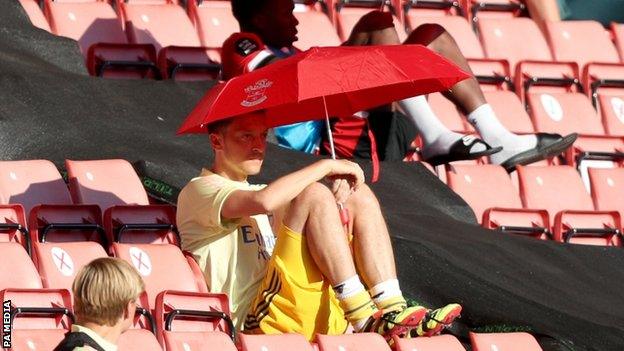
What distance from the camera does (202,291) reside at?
569cm

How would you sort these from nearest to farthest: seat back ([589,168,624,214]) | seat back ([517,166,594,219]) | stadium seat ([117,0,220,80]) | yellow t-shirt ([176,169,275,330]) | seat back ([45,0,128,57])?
yellow t-shirt ([176,169,275,330]) < stadium seat ([117,0,220,80]) < seat back ([45,0,128,57]) < seat back ([517,166,594,219]) < seat back ([589,168,624,214])

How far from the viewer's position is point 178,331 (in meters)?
5.32

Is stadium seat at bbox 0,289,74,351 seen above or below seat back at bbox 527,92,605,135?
above

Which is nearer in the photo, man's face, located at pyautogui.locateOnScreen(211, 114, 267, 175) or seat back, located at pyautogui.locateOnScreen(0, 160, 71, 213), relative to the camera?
man's face, located at pyautogui.locateOnScreen(211, 114, 267, 175)

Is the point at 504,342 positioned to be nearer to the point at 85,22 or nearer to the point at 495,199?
the point at 495,199

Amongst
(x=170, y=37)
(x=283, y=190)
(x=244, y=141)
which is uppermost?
(x=170, y=37)

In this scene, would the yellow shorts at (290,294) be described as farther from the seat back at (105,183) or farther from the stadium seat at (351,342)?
the seat back at (105,183)

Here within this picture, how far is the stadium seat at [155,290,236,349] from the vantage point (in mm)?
5328

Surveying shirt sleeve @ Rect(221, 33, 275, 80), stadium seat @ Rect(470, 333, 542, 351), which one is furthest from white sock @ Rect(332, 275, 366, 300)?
shirt sleeve @ Rect(221, 33, 275, 80)

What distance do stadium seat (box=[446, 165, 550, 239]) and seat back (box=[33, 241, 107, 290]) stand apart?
2468 millimetres

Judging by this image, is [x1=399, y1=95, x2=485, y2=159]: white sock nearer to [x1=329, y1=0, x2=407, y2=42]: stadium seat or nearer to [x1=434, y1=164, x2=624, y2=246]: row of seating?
[x1=434, y1=164, x2=624, y2=246]: row of seating

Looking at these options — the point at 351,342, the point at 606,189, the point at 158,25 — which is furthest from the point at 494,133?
the point at 351,342

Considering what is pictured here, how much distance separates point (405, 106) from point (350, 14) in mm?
1437

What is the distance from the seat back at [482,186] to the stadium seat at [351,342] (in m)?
2.55
